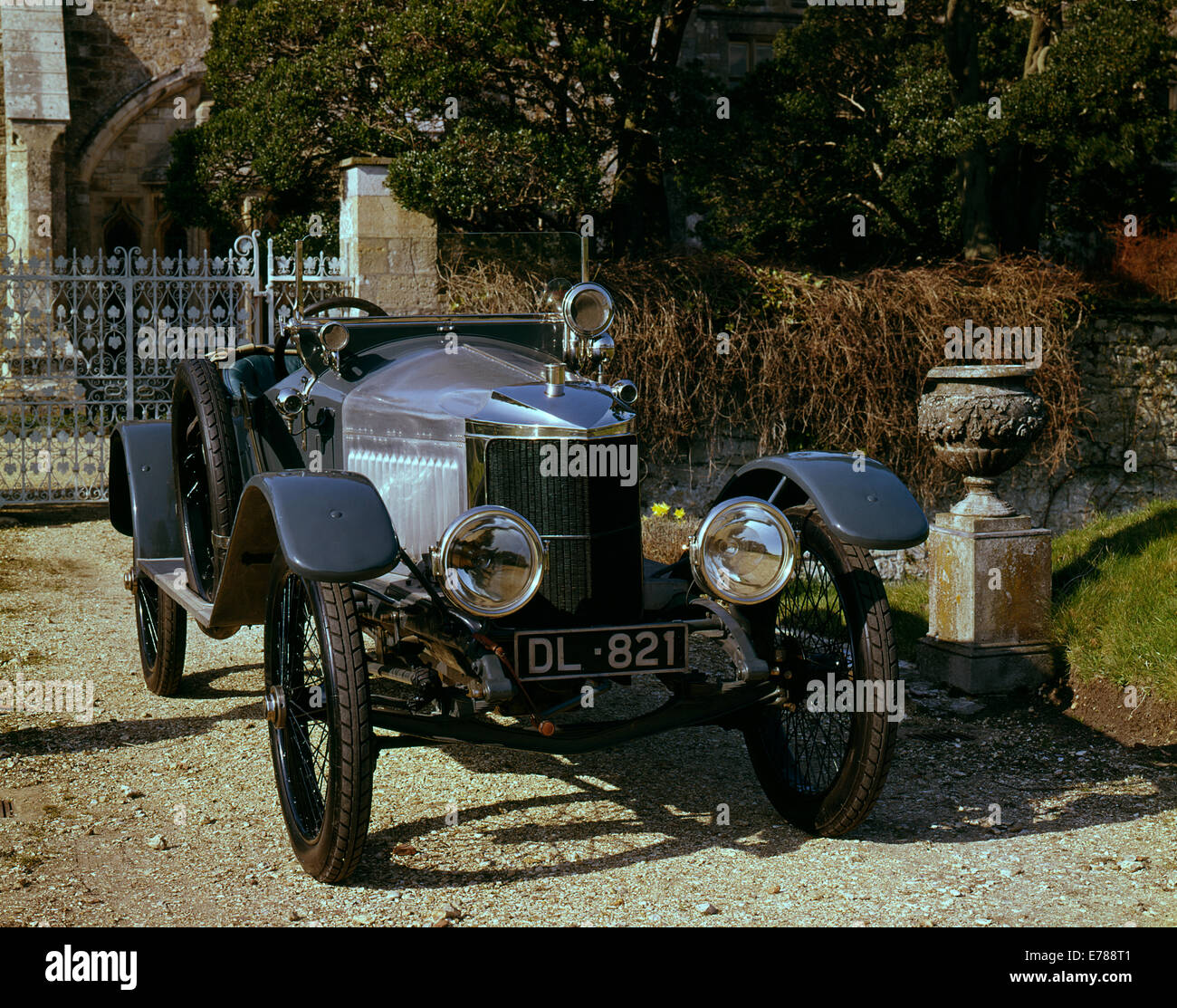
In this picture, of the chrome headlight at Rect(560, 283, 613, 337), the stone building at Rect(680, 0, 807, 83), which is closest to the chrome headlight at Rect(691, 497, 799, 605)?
the chrome headlight at Rect(560, 283, 613, 337)

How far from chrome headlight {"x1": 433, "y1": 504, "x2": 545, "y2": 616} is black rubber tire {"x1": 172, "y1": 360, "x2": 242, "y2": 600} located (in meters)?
1.47

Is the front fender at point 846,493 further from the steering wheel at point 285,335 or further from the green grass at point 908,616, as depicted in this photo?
the green grass at point 908,616

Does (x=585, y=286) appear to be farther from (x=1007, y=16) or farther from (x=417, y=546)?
(x=1007, y=16)

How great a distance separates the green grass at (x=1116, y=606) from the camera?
202 inches

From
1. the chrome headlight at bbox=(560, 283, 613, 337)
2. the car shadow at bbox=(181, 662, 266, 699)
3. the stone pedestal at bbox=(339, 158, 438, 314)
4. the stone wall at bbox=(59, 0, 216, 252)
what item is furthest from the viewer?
the stone wall at bbox=(59, 0, 216, 252)

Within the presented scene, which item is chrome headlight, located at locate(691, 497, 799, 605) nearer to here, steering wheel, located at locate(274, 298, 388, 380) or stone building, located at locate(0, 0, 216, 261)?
steering wheel, located at locate(274, 298, 388, 380)

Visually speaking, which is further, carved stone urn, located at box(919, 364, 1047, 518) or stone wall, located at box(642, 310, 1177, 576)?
stone wall, located at box(642, 310, 1177, 576)

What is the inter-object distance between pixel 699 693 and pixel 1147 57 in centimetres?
815

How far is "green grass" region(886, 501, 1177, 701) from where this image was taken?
5141mm

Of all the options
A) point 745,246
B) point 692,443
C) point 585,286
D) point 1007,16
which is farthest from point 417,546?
point 1007,16

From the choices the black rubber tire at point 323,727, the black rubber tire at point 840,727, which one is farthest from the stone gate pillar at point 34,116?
the black rubber tire at point 840,727

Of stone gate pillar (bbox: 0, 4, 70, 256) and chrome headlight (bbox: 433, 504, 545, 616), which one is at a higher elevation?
stone gate pillar (bbox: 0, 4, 70, 256)

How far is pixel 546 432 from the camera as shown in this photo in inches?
140

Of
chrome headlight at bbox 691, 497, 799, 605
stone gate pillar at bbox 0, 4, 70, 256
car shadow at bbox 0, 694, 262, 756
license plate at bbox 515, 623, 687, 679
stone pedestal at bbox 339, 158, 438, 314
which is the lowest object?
car shadow at bbox 0, 694, 262, 756
